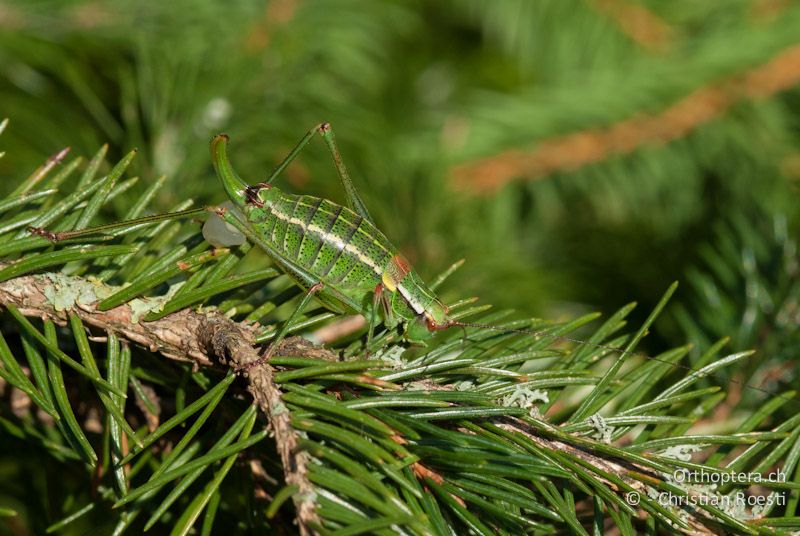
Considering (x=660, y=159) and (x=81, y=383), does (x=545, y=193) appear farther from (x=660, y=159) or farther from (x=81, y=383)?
(x=81, y=383)

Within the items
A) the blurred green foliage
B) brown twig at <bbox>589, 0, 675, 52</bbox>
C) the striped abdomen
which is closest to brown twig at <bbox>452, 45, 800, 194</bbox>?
the blurred green foliage

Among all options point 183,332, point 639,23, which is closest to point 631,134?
point 639,23

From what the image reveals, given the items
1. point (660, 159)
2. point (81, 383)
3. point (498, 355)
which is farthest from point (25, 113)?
point (660, 159)

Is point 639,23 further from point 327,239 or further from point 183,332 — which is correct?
point 183,332

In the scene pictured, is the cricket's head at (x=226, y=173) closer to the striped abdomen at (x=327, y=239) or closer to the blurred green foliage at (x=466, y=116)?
the striped abdomen at (x=327, y=239)

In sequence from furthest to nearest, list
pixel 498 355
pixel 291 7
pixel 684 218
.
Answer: pixel 684 218, pixel 291 7, pixel 498 355

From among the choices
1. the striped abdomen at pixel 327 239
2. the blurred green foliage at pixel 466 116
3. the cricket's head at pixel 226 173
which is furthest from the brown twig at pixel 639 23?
the cricket's head at pixel 226 173
